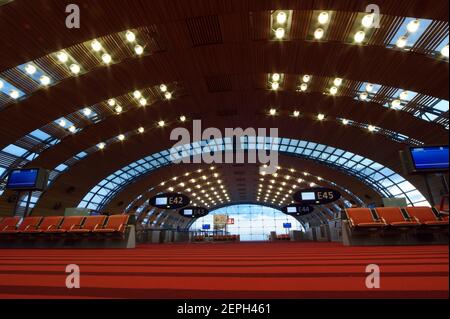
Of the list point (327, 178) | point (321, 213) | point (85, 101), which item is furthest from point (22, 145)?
point (321, 213)

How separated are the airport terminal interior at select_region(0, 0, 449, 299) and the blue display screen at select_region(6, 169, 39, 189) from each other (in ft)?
0.20

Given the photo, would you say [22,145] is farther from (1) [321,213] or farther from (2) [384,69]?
(1) [321,213]

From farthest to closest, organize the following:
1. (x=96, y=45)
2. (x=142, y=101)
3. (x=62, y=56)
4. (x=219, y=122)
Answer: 1. (x=219, y=122)
2. (x=142, y=101)
3. (x=62, y=56)
4. (x=96, y=45)

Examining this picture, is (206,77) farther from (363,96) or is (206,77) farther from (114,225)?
(114,225)

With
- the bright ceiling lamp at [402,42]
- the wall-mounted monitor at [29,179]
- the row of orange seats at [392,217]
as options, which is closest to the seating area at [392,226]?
the row of orange seats at [392,217]

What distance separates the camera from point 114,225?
9305mm

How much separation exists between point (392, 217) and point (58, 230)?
11524 millimetres

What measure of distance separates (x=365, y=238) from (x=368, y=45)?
7.98m

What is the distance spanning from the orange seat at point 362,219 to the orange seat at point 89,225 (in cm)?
876

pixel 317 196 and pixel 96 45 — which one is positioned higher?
pixel 96 45

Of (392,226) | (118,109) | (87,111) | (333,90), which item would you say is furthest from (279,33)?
(87,111)

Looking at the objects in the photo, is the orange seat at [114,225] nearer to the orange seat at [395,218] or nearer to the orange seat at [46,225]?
the orange seat at [46,225]

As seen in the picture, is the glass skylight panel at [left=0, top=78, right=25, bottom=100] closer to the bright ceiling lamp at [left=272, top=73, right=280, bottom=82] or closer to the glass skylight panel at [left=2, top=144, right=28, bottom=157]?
the glass skylight panel at [left=2, top=144, right=28, bottom=157]
